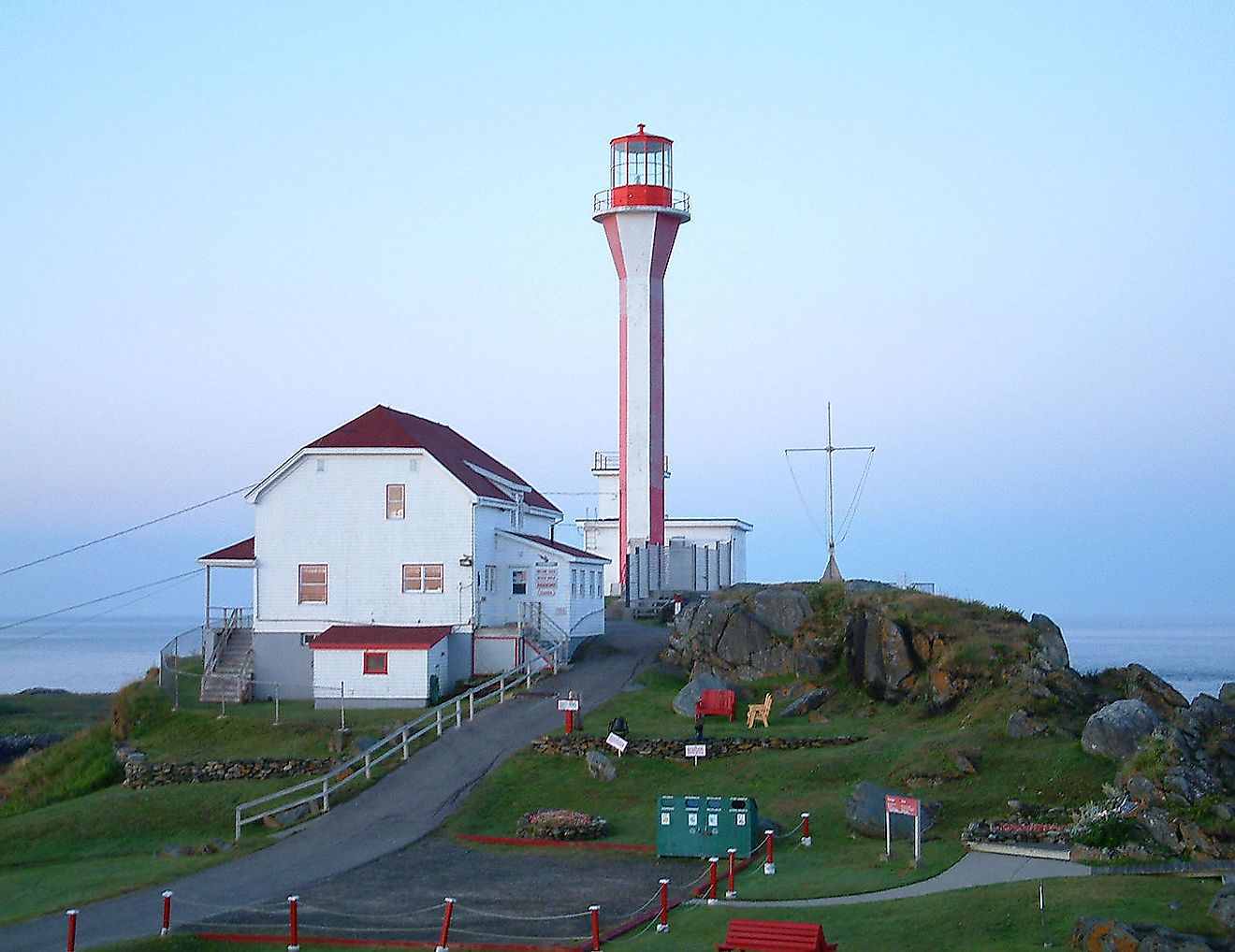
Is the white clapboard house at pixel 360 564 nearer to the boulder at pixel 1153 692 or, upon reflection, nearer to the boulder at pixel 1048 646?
the boulder at pixel 1048 646

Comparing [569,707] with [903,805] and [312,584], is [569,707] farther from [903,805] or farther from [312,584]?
[312,584]

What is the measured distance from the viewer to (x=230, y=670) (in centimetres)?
4216

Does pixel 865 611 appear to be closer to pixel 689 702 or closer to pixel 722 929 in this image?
pixel 689 702

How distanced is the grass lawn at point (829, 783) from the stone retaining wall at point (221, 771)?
17.0 ft

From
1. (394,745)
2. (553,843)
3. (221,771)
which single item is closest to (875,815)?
(553,843)

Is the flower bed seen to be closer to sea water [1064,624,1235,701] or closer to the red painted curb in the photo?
the red painted curb

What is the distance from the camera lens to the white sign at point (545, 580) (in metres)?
44.6

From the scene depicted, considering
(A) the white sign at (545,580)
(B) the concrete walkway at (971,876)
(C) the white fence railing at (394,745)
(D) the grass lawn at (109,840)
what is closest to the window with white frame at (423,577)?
(C) the white fence railing at (394,745)

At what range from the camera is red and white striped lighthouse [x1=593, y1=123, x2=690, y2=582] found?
53.7 m

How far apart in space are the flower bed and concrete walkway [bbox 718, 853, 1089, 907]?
564cm

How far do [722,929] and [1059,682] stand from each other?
15257 millimetres

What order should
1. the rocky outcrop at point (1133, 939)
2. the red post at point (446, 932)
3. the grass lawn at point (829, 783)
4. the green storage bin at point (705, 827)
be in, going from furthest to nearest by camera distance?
the green storage bin at point (705, 827) < the grass lawn at point (829, 783) < the red post at point (446, 932) < the rocky outcrop at point (1133, 939)

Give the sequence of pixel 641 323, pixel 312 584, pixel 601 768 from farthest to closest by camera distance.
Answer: pixel 641 323 → pixel 312 584 → pixel 601 768

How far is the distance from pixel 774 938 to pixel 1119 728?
13.2 meters
